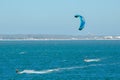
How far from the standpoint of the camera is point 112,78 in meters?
88.2

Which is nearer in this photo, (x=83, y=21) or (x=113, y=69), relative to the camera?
(x=83, y=21)

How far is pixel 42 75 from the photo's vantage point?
93875 millimetres

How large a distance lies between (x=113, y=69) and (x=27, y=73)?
66.0 ft

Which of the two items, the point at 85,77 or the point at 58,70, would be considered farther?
the point at 58,70

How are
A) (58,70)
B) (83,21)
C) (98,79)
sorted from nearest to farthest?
(83,21)
(98,79)
(58,70)

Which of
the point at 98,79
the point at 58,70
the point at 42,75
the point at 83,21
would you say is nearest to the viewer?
the point at 83,21

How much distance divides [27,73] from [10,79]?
36.7 feet

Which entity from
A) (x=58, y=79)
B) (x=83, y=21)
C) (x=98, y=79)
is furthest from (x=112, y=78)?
(x=83, y=21)

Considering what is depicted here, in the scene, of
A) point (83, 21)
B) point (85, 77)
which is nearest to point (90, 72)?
point (85, 77)

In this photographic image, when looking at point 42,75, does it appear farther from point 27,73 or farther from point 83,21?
point 83,21

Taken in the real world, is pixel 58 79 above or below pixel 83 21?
below

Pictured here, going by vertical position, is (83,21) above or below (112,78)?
above

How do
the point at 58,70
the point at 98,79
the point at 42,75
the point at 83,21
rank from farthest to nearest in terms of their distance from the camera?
the point at 58,70, the point at 42,75, the point at 98,79, the point at 83,21

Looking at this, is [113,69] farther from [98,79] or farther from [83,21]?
[83,21]
